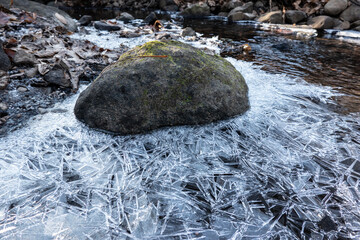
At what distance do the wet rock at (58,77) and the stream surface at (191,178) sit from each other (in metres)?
0.54

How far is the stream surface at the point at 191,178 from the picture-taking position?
1632 mm

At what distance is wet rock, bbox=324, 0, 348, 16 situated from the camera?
12882 mm

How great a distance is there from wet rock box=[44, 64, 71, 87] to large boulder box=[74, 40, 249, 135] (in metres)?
1.08

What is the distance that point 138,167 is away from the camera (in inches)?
87.0

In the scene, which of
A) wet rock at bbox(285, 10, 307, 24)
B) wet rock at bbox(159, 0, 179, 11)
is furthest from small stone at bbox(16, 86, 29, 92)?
wet rock at bbox(159, 0, 179, 11)

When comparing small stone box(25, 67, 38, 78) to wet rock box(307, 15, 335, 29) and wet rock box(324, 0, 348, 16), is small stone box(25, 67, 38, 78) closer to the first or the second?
wet rock box(307, 15, 335, 29)

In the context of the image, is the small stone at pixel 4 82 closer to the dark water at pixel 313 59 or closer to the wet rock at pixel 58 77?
the wet rock at pixel 58 77

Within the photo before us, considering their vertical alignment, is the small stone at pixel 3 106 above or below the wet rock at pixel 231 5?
above

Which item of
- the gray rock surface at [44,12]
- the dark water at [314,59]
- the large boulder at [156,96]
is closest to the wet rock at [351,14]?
the dark water at [314,59]

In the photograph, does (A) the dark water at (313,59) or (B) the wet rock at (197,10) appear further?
(B) the wet rock at (197,10)

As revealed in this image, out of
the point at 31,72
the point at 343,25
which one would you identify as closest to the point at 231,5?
the point at 343,25

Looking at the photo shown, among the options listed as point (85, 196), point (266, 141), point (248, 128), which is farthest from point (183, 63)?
point (85, 196)

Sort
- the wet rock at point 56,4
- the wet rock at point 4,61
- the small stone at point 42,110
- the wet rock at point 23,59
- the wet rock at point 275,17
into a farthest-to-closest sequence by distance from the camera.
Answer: the wet rock at point 56,4 → the wet rock at point 275,17 → the wet rock at point 23,59 → the wet rock at point 4,61 → the small stone at point 42,110

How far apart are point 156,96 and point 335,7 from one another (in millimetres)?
16034
